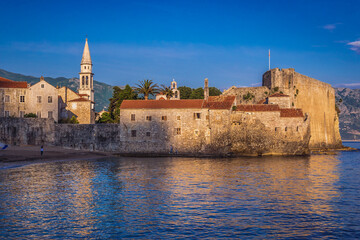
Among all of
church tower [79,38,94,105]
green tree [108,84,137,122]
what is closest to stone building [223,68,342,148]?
green tree [108,84,137,122]

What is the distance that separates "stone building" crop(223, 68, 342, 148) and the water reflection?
40.2 meters

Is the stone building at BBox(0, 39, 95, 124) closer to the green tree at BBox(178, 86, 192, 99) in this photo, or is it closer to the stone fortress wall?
the green tree at BBox(178, 86, 192, 99)

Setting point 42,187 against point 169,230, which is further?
point 42,187

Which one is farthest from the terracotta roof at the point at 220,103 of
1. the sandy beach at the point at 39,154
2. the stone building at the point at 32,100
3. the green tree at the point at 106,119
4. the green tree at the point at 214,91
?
the green tree at the point at 214,91

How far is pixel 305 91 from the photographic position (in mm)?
81875

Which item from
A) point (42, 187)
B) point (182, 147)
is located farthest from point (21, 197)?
point (182, 147)

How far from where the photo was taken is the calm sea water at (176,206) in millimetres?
15883

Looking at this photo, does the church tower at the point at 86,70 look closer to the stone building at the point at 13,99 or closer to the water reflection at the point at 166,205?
the stone building at the point at 13,99

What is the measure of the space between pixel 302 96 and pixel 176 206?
66.7 m

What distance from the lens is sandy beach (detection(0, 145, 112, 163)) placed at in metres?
45.4

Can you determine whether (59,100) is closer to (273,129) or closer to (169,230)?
(273,129)

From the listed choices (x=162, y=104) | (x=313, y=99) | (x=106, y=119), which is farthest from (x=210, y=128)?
(x=313, y=99)

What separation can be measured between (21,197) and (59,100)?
47136 millimetres

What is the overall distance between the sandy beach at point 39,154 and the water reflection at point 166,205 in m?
12.7
